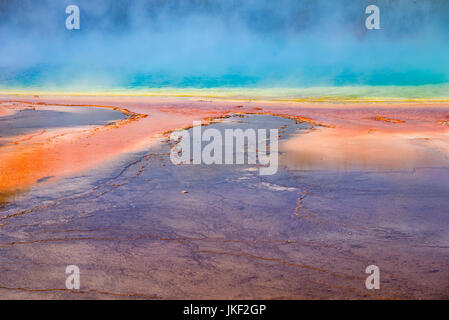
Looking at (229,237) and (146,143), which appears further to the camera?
(146,143)

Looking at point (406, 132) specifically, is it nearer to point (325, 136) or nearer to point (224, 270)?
point (325, 136)

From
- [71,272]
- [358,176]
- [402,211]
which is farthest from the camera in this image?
[358,176]

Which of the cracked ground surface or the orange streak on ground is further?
the orange streak on ground

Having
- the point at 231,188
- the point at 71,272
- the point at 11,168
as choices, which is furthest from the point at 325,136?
the point at 71,272

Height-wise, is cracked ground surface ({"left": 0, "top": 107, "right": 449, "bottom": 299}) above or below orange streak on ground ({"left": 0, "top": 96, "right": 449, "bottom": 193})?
below

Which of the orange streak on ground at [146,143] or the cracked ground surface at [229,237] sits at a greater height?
the orange streak on ground at [146,143]

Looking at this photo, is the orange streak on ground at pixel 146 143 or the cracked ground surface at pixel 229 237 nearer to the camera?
the cracked ground surface at pixel 229 237

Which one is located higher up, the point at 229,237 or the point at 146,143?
the point at 146,143
